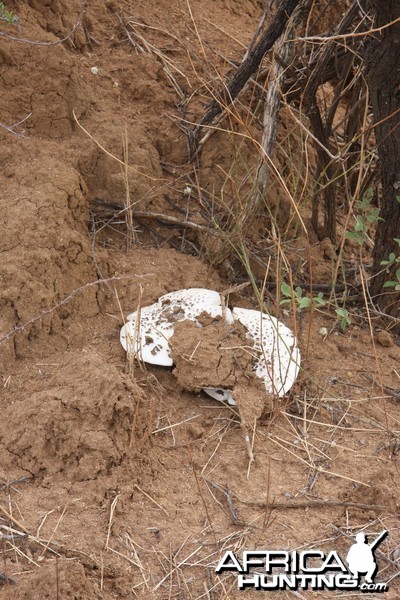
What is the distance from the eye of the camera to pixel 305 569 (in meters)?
2.41

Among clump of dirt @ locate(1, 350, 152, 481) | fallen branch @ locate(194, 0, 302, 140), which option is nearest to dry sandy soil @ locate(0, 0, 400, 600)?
clump of dirt @ locate(1, 350, 152, 481)

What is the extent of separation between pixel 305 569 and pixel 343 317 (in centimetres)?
128

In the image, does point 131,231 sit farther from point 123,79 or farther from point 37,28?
point 37,28

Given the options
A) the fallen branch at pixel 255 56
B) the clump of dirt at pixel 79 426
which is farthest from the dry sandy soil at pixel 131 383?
the fallen branch at pixel 255 56

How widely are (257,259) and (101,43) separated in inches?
57.9

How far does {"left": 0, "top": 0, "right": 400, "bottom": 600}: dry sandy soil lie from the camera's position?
2.47 m

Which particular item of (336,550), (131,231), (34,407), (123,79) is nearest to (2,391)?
(34,407)

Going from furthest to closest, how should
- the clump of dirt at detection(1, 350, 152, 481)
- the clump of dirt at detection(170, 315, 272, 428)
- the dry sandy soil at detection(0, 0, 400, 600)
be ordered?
the clump of dirt at detection(170, 315, 272, 428), the clump of dirt at detection(1, 350, 152, 481), the dry sandy soil at detection(0, 0, 400, 600)

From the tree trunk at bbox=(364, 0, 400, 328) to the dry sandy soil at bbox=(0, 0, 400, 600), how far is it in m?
0.22

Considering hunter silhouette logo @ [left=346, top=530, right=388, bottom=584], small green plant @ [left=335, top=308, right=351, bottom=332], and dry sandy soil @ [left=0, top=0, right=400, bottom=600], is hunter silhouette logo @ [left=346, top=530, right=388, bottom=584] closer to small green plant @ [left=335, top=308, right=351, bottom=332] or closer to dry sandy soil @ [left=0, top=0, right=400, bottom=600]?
dry sandy soil @ [left=0, top=0, right=400, bottom=600]

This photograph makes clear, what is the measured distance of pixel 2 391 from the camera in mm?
2994

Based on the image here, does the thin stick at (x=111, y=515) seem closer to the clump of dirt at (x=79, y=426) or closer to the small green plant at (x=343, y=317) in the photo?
the clump of dirt at (x=79, y=426)

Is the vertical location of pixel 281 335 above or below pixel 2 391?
above

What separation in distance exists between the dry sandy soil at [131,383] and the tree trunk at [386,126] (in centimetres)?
22
